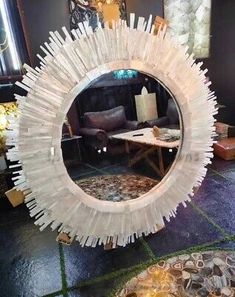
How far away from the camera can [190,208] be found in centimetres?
173

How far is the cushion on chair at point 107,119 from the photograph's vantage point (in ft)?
3.56

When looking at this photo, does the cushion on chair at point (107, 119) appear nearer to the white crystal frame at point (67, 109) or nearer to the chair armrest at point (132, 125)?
the chair armrest at point (132, 125)

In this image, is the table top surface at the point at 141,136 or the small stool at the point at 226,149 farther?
the small stool at the point at 226,149

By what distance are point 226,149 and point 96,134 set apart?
1.87 meters

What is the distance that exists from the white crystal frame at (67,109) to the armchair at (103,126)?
30cm

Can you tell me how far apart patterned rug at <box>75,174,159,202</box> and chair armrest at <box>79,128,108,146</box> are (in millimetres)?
162

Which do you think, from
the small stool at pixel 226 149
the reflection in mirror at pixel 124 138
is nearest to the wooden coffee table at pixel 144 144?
the reflection in mirror at pixel 124 138

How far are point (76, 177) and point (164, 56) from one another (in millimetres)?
516

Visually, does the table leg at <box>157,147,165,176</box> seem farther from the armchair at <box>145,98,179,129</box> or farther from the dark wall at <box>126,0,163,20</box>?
the dark wall at <box>126,0,163,20</box>

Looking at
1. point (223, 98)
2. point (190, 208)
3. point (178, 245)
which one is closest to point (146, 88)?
point (178, 245)

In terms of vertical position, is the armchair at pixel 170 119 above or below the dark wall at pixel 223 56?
below

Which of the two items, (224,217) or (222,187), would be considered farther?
(222,187)

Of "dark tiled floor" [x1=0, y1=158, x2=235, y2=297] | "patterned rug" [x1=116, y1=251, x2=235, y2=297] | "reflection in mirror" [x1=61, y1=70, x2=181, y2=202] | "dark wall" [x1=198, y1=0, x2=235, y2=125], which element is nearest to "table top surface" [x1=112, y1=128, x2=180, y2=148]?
"reflection in mirror" [x1=61, y1=70, x2=181, y2=202]

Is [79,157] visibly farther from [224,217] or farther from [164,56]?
[224,217]
